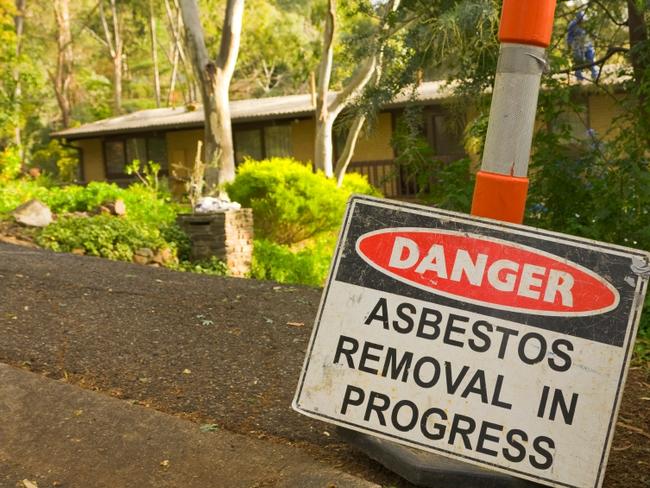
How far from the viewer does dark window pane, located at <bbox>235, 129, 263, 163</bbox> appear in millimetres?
28312

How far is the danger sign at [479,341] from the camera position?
101 inches

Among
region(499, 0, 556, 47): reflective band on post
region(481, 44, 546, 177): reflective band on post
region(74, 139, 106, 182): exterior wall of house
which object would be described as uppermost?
region(499, 0, 556, 47): reflective band on post

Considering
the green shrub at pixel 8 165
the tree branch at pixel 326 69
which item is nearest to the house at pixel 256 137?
the tree branch at pixel 326 69

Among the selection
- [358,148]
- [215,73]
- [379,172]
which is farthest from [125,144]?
[215,73]

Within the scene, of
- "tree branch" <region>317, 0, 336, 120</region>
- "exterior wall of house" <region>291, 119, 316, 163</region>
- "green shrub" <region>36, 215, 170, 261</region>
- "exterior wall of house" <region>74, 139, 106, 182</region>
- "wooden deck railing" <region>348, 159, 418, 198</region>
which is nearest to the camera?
"green shrub" <region>36, 215, 170, 261</region>

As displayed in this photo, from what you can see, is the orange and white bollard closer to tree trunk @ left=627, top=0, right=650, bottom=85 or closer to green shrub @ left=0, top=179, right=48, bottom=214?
tree trunk @ left=627, top=0, right=650, bottom=85

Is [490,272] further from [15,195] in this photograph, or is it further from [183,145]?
[183,145]

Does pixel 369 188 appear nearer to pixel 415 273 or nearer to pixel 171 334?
pixel 171 334

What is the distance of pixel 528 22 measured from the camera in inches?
113

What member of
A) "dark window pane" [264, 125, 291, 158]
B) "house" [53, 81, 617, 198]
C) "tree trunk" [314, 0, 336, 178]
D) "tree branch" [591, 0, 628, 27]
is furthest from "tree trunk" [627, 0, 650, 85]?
"dark window pane" [264, 125, 291, 158]

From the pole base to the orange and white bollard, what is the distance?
0.94 meters

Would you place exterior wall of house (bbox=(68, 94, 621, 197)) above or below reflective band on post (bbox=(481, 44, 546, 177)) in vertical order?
below

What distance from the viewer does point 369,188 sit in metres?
19.0

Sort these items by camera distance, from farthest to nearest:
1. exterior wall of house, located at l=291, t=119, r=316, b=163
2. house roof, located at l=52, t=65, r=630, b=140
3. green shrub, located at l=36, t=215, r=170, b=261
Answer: exterior wall of house, located at l=291, t=119, r=316, b=163 < house roof, located at l=52, t=65, r=630, b=140 < green shrub, located at l=36, t=215, r=170, b=261
